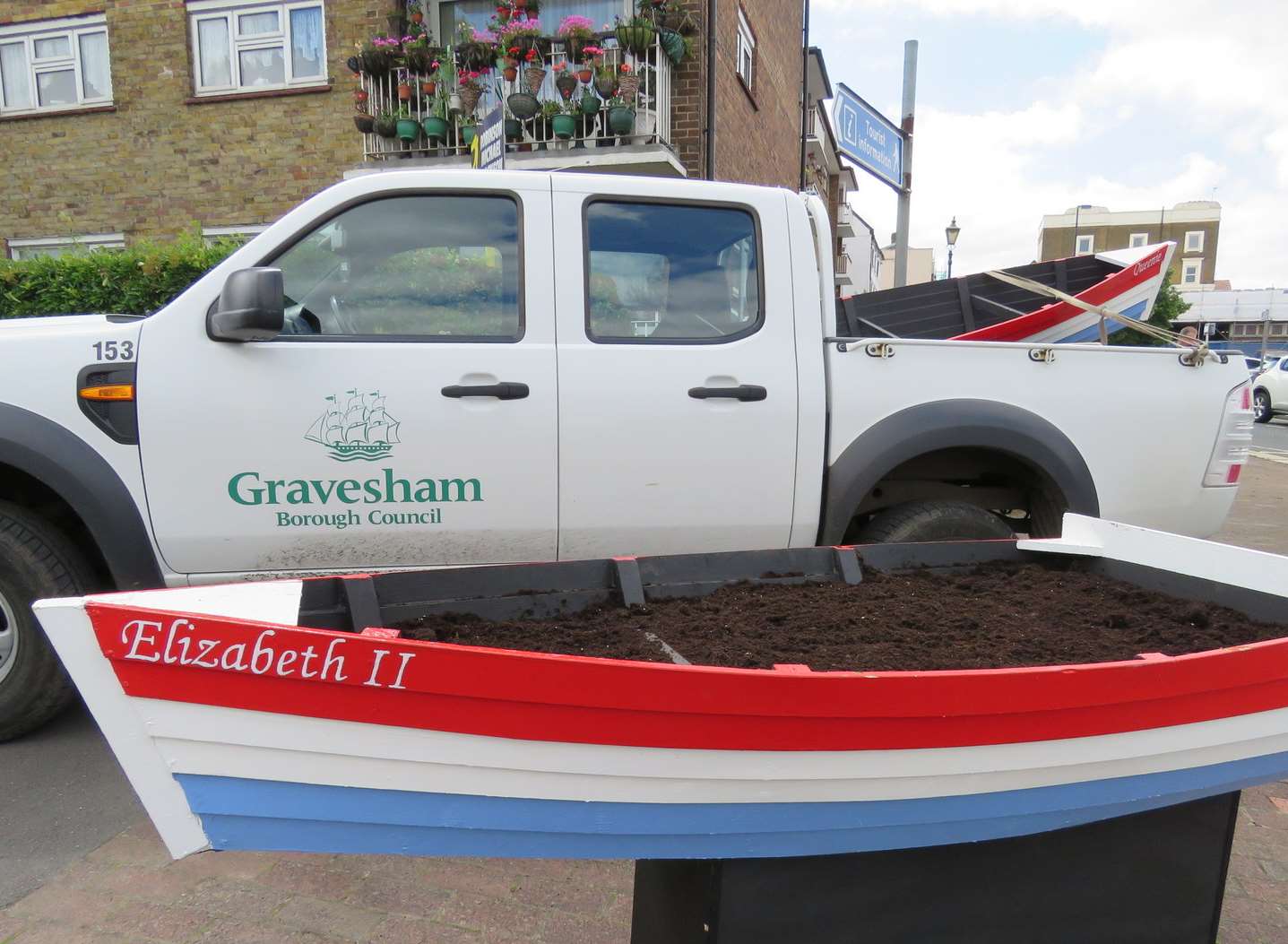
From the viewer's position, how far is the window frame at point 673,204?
3111 mm

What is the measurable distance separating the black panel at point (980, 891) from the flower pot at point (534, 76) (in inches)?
349

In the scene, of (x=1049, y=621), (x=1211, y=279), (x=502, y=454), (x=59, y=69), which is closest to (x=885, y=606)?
(x=1049, y=621)

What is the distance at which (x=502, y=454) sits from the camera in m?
2.98

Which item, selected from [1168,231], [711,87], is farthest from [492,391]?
[1168,231]

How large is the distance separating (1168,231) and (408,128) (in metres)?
80.3

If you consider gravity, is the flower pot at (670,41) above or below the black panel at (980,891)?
above

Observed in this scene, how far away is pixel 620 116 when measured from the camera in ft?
28.5

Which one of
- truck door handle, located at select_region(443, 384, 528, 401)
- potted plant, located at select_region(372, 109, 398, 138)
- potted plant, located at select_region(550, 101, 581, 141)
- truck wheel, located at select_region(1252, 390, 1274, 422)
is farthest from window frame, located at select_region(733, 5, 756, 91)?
truck wheel, located at select_region(1252, 390, 1274, 422)

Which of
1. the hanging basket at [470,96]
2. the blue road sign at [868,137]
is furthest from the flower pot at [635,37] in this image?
the blue road sign at [868,137]

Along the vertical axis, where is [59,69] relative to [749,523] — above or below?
above

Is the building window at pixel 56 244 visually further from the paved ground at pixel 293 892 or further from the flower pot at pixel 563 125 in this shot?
the paved ground at pixel 293 892

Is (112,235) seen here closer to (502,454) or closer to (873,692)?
(502,454)

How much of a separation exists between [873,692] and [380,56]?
32.6 feet


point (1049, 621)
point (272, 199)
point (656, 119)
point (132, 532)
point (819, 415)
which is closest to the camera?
point (1049, 621)
